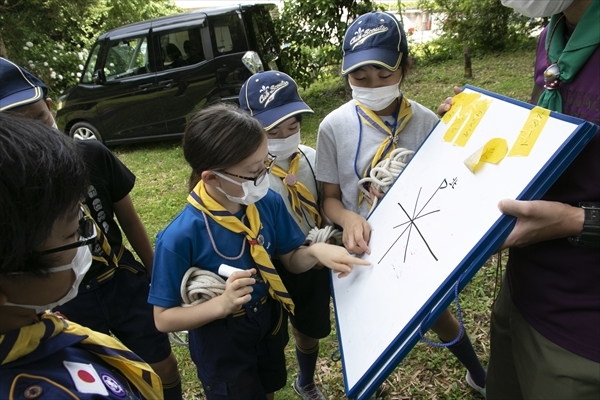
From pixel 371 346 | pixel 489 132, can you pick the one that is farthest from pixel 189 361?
pixel 489 132

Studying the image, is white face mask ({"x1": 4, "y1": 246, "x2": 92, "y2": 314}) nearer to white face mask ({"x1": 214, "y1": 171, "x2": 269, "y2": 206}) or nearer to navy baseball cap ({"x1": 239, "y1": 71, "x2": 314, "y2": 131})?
white face mask ({"x1": 214, "y1": 171, "x2": 269, "y2": 206})

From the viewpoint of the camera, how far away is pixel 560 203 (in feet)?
3.86

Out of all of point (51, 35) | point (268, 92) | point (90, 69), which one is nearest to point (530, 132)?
point (268, 92)

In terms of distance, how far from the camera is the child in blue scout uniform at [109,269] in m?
1.88

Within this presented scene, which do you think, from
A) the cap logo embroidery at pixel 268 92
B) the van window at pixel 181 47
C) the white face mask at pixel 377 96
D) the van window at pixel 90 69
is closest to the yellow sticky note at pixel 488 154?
the white face mask at pixel 377 96

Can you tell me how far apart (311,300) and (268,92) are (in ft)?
3.45

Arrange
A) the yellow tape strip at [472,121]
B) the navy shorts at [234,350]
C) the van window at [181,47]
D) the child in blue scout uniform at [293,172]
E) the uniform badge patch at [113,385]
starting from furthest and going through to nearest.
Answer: the van window at [181,47], the child in blue scout uniform at [293,172], the navy shorts at [234,350], the yellow tape strip at [472,121], the uniform badge patch at [113,385]

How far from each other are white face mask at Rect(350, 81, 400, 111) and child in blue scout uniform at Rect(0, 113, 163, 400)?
124cm

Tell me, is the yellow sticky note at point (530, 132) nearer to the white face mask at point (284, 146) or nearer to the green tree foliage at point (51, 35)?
the white face mask at point (284, 146)

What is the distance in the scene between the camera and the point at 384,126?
1.93 meters

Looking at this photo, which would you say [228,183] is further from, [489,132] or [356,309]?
[489,132]

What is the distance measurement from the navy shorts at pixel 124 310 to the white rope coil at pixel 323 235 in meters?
Result: 0.87

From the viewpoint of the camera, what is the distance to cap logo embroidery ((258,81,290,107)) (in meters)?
2.00

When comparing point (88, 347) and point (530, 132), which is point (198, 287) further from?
point (530, 132)
